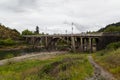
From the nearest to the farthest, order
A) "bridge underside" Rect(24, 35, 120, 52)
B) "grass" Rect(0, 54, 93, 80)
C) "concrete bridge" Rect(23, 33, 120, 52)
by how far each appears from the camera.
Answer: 1. "grass" Rect(0, 54, 93, 80)
2. "concrete bridge" Rect(23, 33, 120, 52)
3. "bridge underside" Rect(24, 35, 120, 52)

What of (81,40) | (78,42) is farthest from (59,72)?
(78,42)

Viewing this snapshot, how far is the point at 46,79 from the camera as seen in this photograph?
93.3ft

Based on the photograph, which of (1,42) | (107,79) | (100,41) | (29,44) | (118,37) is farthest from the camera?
(29,44)

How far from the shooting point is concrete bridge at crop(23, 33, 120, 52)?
10279 cm

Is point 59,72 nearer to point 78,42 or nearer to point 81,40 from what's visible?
point 81,40

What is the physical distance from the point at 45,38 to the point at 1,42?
31.9 metres

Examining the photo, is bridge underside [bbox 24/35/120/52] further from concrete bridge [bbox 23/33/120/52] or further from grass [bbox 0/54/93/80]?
grass [bbox 0/54/93/80]

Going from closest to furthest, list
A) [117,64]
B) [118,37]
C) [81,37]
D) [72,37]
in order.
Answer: [117,64] → [118,37] → [81,37] → [72,37]

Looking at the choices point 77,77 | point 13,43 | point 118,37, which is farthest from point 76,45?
point 77,77

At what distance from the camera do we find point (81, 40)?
12731cm

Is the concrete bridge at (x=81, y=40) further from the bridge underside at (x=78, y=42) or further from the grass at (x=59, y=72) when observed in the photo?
the grass at (x=59, y=72)

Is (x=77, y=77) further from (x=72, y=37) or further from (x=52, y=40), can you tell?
(x=52, y=40)

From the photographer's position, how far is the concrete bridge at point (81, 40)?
103 m

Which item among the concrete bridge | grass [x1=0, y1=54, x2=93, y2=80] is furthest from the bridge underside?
grass [x1=0, y1=54, x2=93, y2=80]
